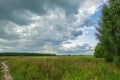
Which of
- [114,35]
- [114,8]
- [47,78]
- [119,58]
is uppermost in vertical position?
[114,8]

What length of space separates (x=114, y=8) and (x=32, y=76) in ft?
38.4

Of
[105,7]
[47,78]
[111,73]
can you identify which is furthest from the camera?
[105,7]

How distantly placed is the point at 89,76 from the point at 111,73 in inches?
94.9

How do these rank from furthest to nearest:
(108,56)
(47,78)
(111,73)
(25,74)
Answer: (108,56), (25,74), (47,78), (111,73)

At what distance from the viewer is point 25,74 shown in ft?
82.8

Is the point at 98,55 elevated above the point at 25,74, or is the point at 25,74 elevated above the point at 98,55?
the point at 98,55

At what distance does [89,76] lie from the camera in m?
18.6

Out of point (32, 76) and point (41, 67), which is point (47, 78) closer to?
point (32, 76)

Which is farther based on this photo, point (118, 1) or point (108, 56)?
point (108, 56)

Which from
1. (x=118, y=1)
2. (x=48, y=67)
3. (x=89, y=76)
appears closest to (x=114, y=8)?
(x=118, y=1)

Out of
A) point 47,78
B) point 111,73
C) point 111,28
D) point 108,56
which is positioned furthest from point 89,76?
point 108,56

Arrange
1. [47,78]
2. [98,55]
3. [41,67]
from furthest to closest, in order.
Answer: [98,55]
[41,67]
[47,78]

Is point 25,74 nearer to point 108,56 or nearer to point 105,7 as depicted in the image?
point 105,7

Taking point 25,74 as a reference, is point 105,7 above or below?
above
